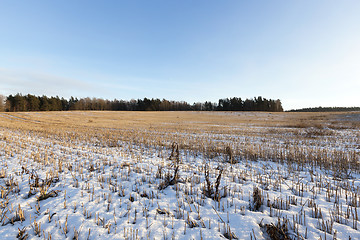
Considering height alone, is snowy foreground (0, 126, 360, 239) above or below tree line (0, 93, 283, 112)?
below

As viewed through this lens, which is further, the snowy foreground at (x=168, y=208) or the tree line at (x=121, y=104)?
the tree line at (x=121, y=104)

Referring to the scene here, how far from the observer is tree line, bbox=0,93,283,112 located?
80062 mm

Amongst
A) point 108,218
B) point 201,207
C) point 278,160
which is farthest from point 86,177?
point 278,160

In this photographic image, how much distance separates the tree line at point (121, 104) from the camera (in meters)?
80.1

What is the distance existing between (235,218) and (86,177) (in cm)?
431

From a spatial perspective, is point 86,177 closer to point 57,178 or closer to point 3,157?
point 57,178

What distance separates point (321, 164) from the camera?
649 cm

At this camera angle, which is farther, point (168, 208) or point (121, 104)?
point (121, 104)

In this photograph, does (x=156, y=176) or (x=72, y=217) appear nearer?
(x=72, y=217)

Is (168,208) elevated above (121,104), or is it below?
below

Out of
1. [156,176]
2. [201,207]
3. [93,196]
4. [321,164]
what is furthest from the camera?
[321,164]

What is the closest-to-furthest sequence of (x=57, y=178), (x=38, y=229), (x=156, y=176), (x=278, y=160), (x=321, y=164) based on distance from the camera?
(x=38, y=229), (x=57, y=178), (x=156, y=176), (x=321, y=164), (x=278, y=160)

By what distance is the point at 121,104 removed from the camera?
109812mm

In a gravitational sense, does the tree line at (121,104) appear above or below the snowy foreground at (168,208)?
above
